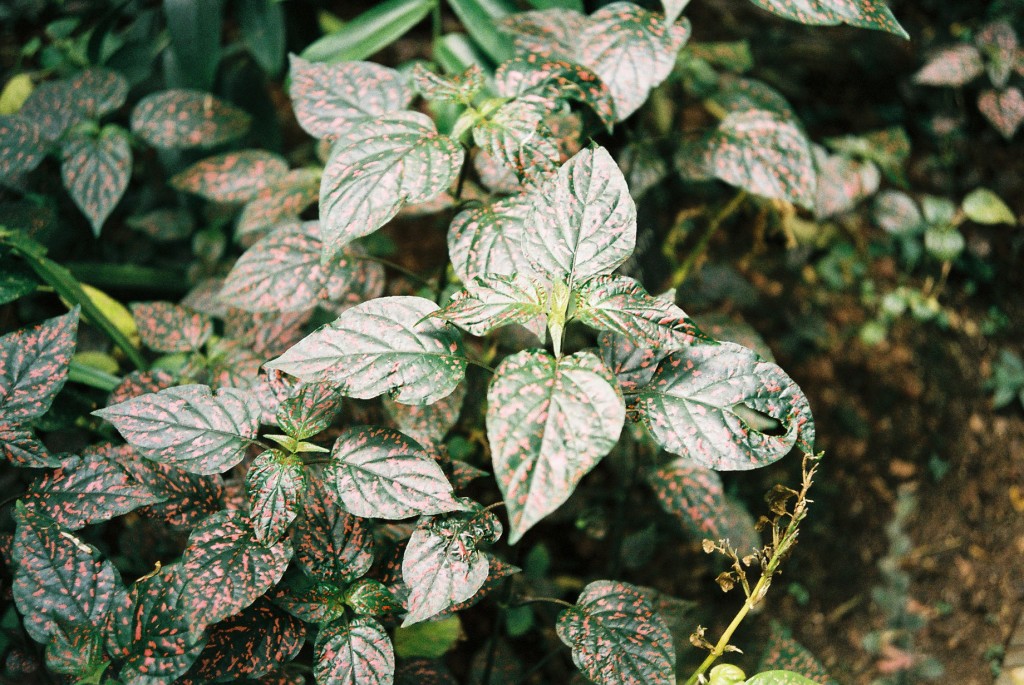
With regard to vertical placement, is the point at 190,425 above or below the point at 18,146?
below

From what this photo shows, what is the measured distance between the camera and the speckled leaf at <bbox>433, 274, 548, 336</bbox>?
0.85 meters

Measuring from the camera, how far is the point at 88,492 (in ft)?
3.25

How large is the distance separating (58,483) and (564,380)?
2.42 feet

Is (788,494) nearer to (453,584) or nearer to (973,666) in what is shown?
(453,584)

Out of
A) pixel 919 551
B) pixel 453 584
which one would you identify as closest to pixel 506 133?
pixel 453 584

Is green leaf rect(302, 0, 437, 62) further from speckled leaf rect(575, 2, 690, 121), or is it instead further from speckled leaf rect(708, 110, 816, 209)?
speckled leaf rect(708, 110, 816, 209)

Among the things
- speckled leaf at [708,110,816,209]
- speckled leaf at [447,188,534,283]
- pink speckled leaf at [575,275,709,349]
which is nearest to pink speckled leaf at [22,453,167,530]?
speckled leaf at [447,188,534,283]

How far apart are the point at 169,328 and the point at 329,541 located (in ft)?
1.92

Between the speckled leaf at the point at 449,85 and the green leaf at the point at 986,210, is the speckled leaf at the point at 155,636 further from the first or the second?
the green leaf at the point at 986,210

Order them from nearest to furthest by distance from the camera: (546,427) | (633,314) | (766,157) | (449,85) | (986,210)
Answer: (546,427)
(633,314)
(449,85)
(766,157)
(986,210)

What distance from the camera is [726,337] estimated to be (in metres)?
1.30

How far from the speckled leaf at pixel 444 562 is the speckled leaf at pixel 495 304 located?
245 mm

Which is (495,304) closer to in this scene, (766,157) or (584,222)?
(584,222)

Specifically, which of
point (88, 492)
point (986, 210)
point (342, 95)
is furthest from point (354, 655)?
point (986, 210)
